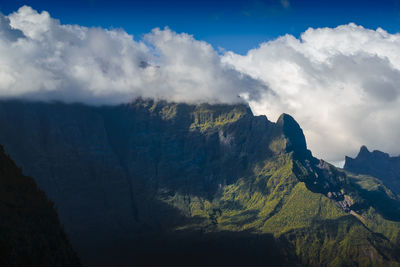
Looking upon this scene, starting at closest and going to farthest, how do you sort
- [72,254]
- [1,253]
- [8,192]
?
[1,253] → [8,192] → [72,254]

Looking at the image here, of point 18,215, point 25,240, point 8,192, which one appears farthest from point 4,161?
point 25,240

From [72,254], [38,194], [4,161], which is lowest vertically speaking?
[72,254]

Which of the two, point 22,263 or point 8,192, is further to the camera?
point 8,192

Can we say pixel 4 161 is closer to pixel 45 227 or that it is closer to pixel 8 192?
pixel 8 192

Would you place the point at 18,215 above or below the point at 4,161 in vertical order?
below

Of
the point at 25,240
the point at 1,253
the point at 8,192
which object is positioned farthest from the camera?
the point at 8,192

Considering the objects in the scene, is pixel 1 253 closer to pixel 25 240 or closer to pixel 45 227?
pixel 25 240

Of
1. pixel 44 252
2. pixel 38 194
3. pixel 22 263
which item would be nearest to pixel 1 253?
pixel 22 263
